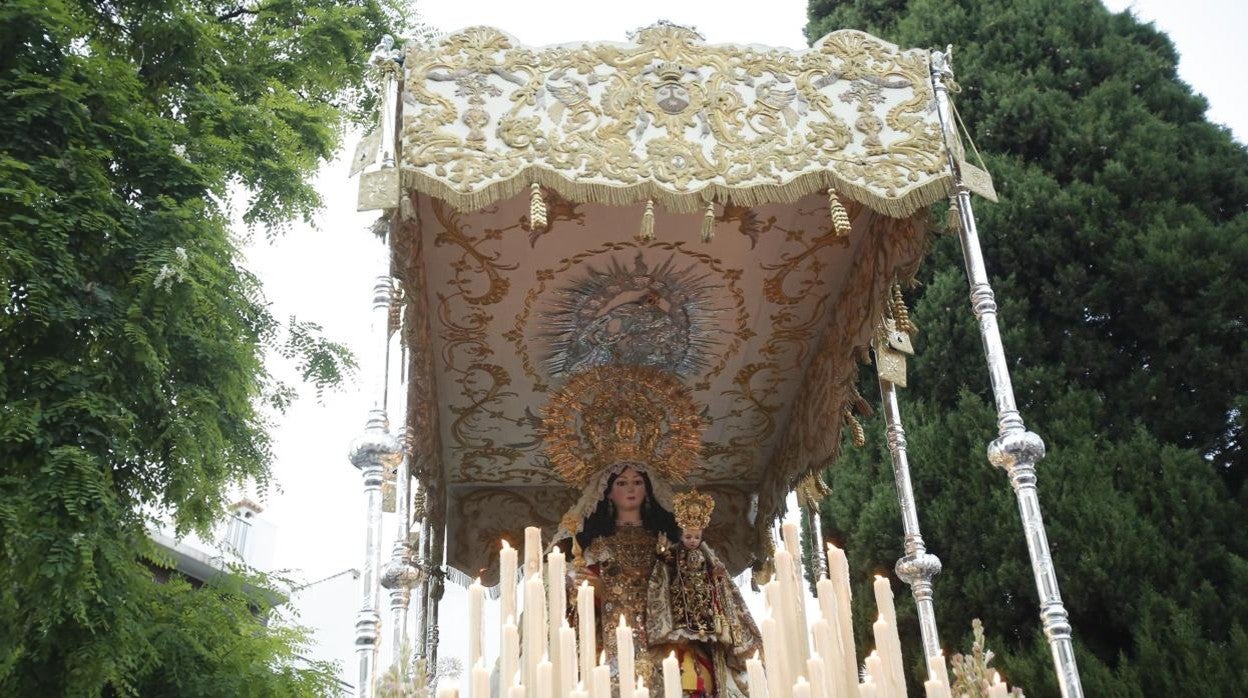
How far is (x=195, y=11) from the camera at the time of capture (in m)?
7.38

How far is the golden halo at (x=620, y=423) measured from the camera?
19.7ft

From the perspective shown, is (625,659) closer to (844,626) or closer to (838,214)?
(844,626)

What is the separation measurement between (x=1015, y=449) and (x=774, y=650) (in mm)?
1984

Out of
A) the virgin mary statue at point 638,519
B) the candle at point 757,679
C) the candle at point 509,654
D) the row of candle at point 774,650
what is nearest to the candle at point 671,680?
the row of candle at point 774,650

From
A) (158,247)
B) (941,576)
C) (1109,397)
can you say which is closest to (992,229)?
(1109,397)

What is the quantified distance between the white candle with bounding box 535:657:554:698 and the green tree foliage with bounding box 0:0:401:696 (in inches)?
140

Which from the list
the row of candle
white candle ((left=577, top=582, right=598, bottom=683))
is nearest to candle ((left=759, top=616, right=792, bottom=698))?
the row of candle

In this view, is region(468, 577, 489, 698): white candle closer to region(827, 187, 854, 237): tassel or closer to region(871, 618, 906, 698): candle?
region(871, 618, 906, 698): candle

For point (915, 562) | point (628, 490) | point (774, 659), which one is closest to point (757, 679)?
point (774, 659)

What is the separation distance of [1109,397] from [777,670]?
20.9 ft

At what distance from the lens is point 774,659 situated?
7.61 ft

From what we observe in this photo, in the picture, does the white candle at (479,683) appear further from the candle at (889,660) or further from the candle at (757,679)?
the candle at (889,660)

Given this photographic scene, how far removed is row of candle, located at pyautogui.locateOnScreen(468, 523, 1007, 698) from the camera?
2270 mm

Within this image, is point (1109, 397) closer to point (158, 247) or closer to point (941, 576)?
point (941, 576)
